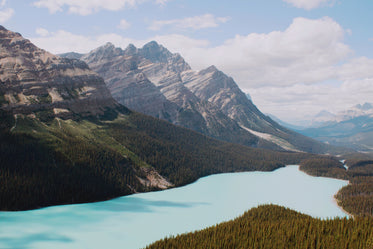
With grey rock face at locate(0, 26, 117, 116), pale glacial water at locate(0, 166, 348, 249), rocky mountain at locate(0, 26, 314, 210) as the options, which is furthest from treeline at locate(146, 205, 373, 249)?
grey rock face at locate(0, 26, 117, 116)

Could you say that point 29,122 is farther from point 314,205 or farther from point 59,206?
point 314,205

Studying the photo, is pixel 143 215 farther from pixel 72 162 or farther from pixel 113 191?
pixel 72 162

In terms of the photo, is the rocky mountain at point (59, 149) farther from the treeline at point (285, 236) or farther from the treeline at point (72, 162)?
the treeline at point (285, 236)

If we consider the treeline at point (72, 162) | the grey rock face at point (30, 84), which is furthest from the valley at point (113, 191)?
the grey rock face at point (30, 84)

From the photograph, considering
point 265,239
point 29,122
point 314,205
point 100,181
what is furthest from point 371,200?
point 29,122

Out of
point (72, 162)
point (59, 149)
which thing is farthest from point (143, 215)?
point (59, 149)

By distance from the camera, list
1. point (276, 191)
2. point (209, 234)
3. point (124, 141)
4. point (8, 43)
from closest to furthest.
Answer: point (209, 234)
point (276, 191)
point (124, 141)
point (8, 43)
